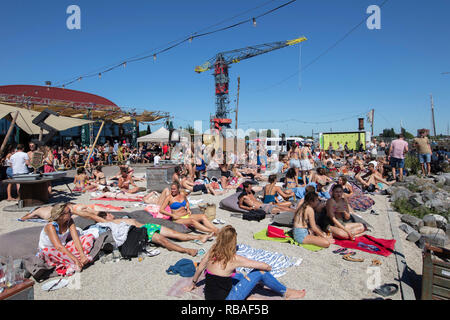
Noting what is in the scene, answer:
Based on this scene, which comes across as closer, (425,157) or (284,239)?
(284,239)

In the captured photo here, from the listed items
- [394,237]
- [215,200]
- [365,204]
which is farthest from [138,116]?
[394,237]

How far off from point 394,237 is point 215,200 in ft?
15.4

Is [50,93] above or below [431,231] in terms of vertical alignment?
above

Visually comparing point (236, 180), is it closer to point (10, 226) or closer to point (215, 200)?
point (215, 200)

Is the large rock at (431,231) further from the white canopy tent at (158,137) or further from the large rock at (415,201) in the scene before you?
the white canopy tent at (158,137)

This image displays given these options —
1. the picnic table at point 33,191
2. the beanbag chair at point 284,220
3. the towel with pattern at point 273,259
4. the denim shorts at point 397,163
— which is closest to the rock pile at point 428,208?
the denim shorts at point 397,163

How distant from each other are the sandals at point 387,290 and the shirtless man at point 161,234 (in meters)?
2.50

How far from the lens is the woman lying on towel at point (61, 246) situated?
12.3 feet

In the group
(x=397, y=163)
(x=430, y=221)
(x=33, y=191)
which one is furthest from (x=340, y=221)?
(x=33, y=191)

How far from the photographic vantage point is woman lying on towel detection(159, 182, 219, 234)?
17.7 ft

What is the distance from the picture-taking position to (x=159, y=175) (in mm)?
9711

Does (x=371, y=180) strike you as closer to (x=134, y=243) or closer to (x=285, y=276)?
(x=285, y=276)

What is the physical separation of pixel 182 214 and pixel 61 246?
7.74 ft

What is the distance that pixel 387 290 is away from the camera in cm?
328
